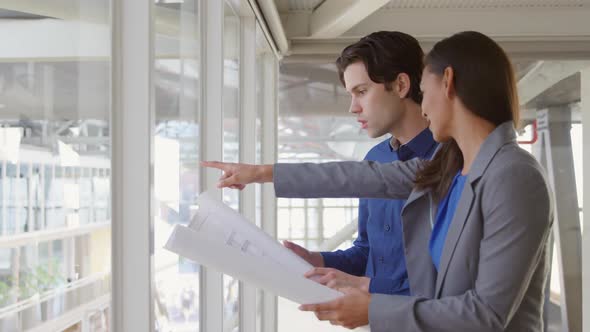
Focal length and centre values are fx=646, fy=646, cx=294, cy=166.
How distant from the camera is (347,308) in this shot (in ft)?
3.85

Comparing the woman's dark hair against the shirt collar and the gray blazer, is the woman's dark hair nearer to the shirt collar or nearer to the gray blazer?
the gray blazer

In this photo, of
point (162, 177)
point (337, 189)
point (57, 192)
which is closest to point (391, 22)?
point (162, 177)

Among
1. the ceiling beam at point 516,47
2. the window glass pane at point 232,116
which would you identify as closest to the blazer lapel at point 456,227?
the window glass pane at point 232,116

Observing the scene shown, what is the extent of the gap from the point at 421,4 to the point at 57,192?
3898 millimetres

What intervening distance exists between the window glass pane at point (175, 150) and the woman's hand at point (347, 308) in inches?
30.5

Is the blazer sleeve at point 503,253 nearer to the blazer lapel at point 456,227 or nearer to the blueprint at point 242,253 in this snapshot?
the blazer lapel at point 456,227

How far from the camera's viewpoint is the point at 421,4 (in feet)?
15.3

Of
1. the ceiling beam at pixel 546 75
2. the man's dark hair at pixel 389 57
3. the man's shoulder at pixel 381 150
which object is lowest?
the man's shoulder at pixel 381 150

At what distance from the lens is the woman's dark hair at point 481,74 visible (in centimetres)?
116

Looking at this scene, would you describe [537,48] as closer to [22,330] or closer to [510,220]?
[510,220]

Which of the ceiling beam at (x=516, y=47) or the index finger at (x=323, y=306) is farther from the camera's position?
the ceiling beam at (x=516, y=47)

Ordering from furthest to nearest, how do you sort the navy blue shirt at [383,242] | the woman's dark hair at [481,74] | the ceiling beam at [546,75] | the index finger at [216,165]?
1. the ceiling beam at [546,75]
2. the navy blue shirt at [383,242]
3. the index finger at [216,165]
4. the woman's dark hair at [481,74]

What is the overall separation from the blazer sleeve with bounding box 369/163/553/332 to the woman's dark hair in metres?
0.14

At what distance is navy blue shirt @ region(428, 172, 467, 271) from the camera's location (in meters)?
1.27
